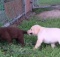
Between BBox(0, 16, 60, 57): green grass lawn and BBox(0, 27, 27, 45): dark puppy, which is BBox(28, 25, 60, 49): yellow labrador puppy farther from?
BBox(0, 27, 27, 45): dark puppy

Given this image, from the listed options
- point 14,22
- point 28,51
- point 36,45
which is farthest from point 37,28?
point 14,22

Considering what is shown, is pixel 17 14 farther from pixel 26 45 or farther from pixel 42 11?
pixel 26 45

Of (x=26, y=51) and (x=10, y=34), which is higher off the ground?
(x=10, y=34)

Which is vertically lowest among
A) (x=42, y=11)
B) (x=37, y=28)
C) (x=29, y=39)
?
(x=42, y=11)

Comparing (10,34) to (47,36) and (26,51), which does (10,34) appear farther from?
(47,36)

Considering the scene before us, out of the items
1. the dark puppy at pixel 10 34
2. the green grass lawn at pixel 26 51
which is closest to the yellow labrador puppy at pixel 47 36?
the green grass lawn at pixel 26 51

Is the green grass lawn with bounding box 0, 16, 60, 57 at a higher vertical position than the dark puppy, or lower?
lower

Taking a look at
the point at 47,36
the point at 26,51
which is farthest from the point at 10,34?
the point at 47,36

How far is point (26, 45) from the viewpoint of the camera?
6.68 m

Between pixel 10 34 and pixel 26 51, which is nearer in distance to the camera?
pixel 26 51

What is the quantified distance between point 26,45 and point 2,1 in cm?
291

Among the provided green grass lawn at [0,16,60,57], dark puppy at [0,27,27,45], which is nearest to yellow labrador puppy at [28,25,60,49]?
green grass lawn at [0,16,60,57]

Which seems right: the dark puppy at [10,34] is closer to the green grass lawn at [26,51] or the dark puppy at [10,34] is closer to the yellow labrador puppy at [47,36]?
the green grass lawn at [26,51]

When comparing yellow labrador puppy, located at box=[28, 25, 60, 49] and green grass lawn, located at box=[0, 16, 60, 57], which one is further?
yellow labrador puppy, located at box=[28, 25, 60, 49]
